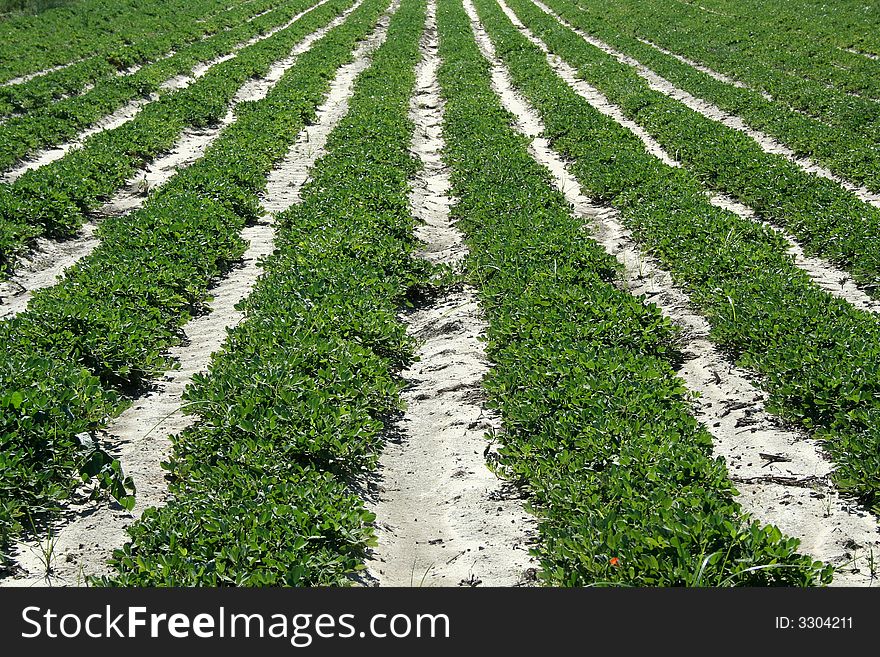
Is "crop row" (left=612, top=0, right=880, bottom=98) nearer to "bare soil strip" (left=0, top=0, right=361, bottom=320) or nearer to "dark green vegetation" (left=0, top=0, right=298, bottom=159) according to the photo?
"bare soil strip" (left=0, top=0, right=361, bottom=320)

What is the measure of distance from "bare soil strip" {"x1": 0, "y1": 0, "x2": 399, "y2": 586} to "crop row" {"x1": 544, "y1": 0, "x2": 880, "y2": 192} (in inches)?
422

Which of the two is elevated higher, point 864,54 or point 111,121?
point 111,121

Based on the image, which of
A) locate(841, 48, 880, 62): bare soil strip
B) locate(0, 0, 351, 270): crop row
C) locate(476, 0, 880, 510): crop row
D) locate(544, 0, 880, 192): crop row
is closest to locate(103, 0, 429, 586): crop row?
locate(476, 0, 880, 510): crop row

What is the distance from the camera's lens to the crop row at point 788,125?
47.5 feet

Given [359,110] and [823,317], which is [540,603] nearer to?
[823,317]

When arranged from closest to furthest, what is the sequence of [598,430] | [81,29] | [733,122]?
1. [598,430]
2. [733,122]
3. [81,29]

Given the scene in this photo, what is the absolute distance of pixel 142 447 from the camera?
668 cm

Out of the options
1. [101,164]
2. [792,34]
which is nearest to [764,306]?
[101,164]

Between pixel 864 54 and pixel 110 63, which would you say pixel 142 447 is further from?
pixel 864 54

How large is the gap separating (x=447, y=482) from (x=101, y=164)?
11.3 metres

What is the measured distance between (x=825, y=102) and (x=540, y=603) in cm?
1841

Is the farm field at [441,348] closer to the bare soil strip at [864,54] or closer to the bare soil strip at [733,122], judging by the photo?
the bare soil strip at [733,122]

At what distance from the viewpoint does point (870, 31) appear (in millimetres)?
28125

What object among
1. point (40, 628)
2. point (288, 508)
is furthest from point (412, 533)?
point (40, 628)
